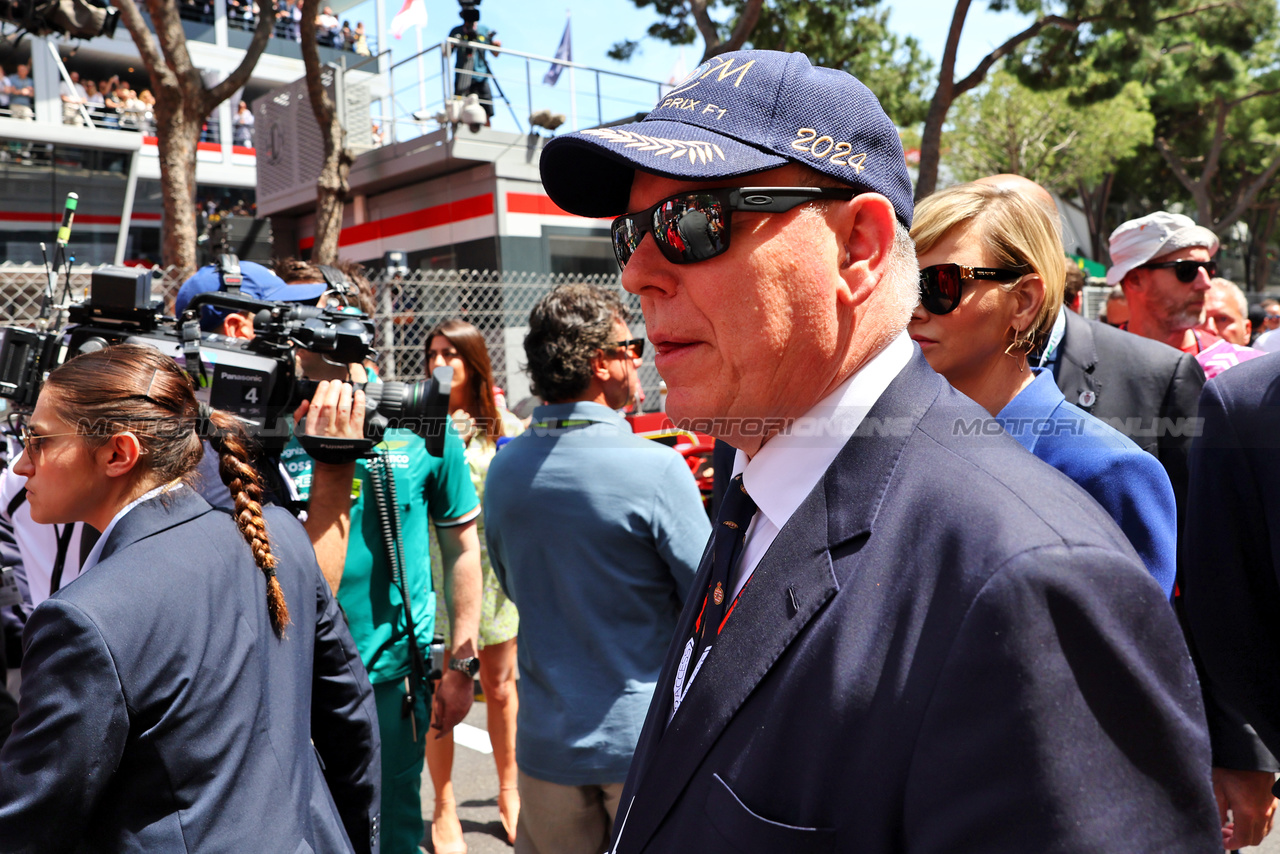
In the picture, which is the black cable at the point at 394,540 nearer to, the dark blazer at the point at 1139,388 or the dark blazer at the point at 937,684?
the dark blazer at the point at 937,684

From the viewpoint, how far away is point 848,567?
39.5 inches

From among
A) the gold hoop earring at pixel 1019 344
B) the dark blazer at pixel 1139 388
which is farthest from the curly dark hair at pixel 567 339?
the dark blazer at pixel 1139 388

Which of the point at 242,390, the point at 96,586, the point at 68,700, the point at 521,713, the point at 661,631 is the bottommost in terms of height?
the point at 521,713

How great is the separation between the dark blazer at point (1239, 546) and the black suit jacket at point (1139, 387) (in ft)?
3.30

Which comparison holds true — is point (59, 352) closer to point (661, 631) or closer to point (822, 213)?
point (661, 631)

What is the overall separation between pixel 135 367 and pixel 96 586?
682 millimetres

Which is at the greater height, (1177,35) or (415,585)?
(1177,35)

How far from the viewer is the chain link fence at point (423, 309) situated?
25.8ft

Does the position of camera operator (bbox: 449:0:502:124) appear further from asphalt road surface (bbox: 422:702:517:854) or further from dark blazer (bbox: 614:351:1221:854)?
dark blazer (bbox: 614:351:1221:854)

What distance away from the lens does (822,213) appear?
48.0 inches

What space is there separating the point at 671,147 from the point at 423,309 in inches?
379

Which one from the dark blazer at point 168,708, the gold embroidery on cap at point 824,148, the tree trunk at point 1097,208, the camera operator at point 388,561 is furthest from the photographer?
the tree trunk at point 1097,208

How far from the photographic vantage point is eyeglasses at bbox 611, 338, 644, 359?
331cm

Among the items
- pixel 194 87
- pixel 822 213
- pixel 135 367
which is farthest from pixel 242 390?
pixel 194 87
